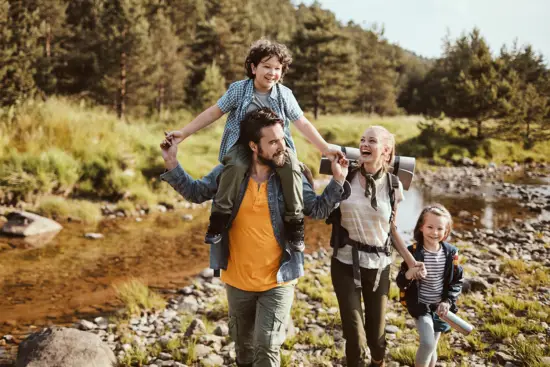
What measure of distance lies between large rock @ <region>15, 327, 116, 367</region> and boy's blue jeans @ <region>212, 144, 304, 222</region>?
103 inches

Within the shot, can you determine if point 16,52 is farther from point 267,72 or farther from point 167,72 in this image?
point 267,72

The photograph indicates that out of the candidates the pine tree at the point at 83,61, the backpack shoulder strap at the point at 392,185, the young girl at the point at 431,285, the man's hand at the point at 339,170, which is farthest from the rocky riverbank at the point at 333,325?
the pine tree at the point at 83,61

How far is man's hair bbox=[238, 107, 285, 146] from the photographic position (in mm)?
2863

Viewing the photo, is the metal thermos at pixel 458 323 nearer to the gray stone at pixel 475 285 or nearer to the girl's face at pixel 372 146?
the girl's face at pixel 372 146

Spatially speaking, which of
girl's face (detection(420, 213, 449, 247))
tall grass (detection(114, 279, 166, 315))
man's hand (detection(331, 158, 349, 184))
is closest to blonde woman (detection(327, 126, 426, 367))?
girl's face (detection(420, 213, 449, 247))

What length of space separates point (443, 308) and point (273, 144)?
6.30 feet

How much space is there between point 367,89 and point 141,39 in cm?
2915

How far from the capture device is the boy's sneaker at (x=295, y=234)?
290 centimetres

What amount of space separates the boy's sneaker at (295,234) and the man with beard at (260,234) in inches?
2.3

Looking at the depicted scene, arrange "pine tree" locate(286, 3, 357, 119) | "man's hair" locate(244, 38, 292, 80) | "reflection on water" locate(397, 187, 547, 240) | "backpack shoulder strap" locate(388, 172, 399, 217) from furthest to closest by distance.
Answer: "pine tree" locate(286, 3, 357, 119)
"reflection on water" locate(397, 187, 547, 240)
"backpack shoulder strap" locate(388, 172, 399, 217)
"man's hair" locate(244, 38, 292, 80)

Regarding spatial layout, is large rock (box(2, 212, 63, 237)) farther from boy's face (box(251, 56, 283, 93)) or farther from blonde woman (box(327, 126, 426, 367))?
blonde woman (box(327, 126, 426, 367))

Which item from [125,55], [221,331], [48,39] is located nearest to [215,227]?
[221,331]

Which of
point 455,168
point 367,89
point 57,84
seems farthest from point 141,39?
point 367,89

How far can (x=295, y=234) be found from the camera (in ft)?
9.57
